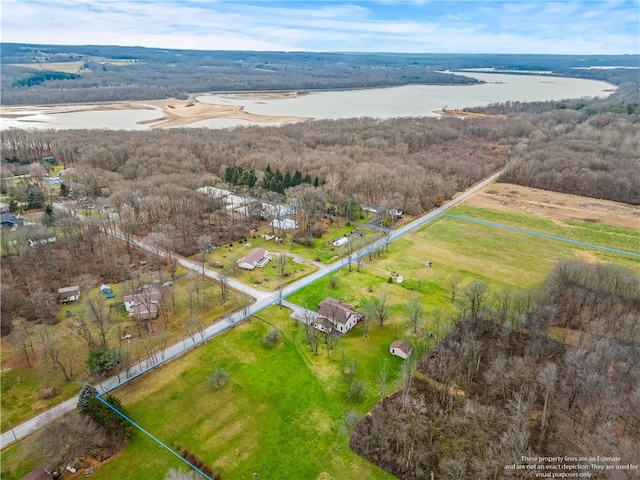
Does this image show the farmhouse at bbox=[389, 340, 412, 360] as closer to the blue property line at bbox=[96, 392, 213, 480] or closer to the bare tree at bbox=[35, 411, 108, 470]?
the blue property line at bbox=[96, 392, 213, 480]

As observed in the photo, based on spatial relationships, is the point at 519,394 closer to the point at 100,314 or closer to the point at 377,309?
the point at 377,309

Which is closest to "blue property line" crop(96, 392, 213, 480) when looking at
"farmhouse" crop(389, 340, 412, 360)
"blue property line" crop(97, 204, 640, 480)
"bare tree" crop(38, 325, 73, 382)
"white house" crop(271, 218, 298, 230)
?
"blue property line" crop(97, 204, 640, 480)

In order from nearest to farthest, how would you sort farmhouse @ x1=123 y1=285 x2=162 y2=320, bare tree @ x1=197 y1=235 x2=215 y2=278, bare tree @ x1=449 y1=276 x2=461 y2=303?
farmhouse @ x1=123 y1=285 x2=162 y2=320 → bare tree @ x1=449 y1=276 x2=461 y2=303 → bare tree @ x1=197 y1=235 x2=215 y2=278

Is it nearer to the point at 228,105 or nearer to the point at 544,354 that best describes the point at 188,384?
the point at 544,354

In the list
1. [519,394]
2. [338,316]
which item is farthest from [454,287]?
[519,394]

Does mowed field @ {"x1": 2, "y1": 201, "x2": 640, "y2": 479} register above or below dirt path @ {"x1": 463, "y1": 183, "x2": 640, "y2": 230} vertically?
below

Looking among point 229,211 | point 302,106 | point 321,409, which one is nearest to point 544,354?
point 321,409
